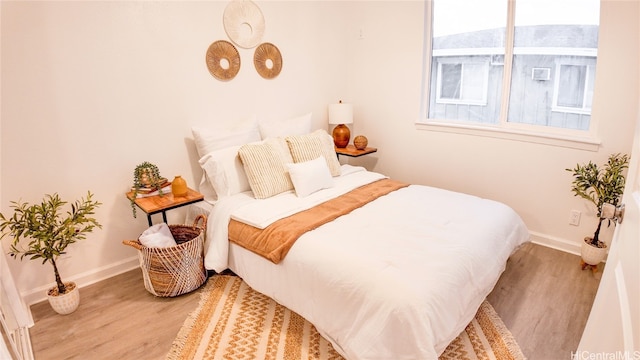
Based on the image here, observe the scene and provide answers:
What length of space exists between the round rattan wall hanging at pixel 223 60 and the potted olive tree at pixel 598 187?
2798 mm

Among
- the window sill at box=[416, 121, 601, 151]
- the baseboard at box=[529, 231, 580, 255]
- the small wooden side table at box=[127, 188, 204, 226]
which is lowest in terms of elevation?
the baseboard at box=[529, 231, 580, 255]

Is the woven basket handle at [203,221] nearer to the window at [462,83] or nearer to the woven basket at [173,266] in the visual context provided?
the woven basket at [173,266]

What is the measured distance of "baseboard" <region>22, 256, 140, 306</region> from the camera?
2.43m

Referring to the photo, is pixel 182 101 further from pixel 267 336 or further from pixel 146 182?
pixel 267 336

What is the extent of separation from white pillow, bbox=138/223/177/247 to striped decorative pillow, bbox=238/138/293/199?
65cm

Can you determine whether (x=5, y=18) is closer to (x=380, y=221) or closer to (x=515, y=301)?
(x=380, y=221)

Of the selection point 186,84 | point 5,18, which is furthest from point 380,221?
point 5,18

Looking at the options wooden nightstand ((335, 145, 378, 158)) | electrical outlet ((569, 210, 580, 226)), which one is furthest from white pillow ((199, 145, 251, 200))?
electrical outlet ((569, 210, 580, 226))

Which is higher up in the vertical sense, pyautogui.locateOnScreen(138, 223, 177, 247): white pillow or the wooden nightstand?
the wooden nightstand

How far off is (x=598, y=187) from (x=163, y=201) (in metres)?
3.01

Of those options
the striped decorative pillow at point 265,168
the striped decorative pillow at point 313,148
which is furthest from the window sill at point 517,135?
the striped decorative pillow at point 265,168

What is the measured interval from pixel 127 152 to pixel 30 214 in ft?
2.46

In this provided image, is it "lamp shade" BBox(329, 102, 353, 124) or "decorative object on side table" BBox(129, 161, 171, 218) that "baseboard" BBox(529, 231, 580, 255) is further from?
"decorative object on side table" BBox(129, 161, 171, 218)

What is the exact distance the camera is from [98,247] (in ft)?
8.78
